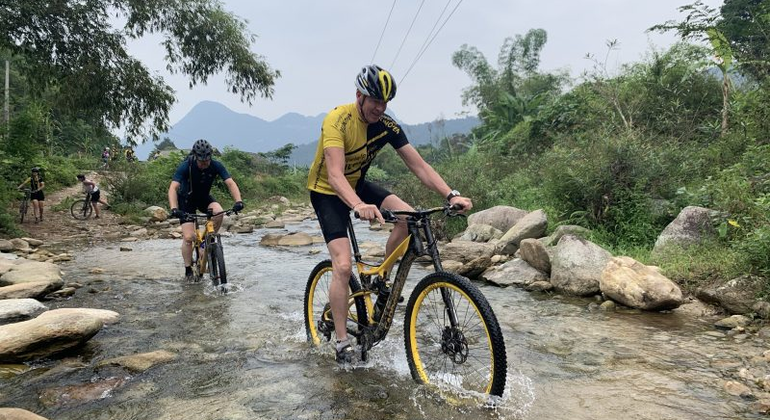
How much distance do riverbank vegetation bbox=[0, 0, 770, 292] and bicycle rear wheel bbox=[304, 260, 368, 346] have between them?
16.5 feet

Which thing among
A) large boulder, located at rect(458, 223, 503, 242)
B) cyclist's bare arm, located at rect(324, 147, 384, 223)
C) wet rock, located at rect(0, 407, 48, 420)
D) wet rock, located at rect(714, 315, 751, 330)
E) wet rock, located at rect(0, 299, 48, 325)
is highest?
cyclist's bare arm, located at rect(324, 147, 384, 223)

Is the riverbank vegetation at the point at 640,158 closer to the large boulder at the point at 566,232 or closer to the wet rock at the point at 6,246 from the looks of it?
the large boulder at the point at 566,232

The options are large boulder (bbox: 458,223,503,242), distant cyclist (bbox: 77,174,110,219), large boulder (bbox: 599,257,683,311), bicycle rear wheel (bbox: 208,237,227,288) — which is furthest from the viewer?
distant cyclist (bbox: 77,174,110,219)

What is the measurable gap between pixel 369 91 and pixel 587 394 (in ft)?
10.4

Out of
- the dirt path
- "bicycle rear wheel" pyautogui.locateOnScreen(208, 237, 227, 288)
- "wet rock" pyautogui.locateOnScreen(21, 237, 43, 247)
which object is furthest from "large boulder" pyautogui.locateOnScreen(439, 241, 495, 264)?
the dirt path

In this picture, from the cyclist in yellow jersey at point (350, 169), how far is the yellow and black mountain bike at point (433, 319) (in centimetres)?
21

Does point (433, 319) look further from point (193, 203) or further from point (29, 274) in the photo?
point (29, 274)

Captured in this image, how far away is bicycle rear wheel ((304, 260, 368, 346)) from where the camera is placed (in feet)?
15.2

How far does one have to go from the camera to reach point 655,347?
5004 mm

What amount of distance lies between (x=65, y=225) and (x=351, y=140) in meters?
17.4

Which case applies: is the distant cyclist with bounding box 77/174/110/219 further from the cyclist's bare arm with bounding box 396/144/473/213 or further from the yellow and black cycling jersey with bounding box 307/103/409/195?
the cyclist's bare arm with bounding box 396/144/473/213

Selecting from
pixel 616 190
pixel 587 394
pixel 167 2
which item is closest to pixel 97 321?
pixel 587 394

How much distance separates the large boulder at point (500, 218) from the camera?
13.0 metres

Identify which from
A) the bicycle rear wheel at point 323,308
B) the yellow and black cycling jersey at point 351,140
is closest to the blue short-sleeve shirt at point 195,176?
the bicycle rear wheel at point 323,308
